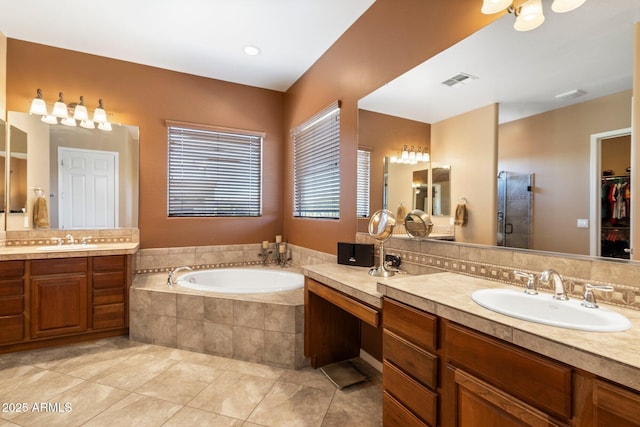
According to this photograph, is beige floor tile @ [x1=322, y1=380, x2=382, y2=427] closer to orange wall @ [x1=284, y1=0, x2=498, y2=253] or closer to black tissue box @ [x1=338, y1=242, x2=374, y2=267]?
black tissue box @ [x1=338, y1=242, x2=374, y2=267]

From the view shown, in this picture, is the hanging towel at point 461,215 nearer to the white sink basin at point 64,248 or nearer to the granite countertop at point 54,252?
the granite countertop at point 54,252

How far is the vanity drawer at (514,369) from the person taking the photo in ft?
2.68

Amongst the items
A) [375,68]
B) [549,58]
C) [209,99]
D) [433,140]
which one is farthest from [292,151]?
[549,58]

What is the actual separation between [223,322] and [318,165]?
1789mm

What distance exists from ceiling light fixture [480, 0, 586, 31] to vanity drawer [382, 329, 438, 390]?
1.53 metres

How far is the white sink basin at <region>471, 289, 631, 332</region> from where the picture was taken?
92cm

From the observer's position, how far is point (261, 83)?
12.3 ft

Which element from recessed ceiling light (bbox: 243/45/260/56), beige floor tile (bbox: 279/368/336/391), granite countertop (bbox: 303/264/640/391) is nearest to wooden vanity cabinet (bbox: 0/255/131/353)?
beige floor tile (bbox: 279/368/336/391)

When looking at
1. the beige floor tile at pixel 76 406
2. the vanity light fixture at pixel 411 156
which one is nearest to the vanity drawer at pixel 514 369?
the vanity light fixture at pixel 411 156

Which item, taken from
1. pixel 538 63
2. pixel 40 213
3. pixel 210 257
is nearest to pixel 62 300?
pixel 40 213

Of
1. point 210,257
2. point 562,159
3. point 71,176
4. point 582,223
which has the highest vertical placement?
point 71,176

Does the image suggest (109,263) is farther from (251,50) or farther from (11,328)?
(251,50)

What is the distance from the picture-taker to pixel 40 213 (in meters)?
2.94

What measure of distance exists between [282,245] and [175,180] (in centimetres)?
149
